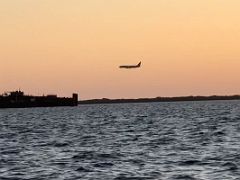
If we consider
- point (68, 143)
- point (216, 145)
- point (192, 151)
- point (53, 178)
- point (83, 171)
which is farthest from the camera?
point (68, 143)

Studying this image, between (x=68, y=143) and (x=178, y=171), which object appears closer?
(x=178, y=171)

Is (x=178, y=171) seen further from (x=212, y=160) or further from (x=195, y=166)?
(x=212, y=160)

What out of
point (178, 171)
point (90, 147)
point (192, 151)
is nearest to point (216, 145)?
point (192, 151)

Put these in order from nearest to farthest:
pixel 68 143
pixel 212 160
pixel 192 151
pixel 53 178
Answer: pixel 53 178 → pixel 212 160 → pixel 192 151 → pixel 68 143

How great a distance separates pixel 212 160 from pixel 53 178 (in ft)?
40.2

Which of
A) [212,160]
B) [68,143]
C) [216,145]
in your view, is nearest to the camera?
[212,160]

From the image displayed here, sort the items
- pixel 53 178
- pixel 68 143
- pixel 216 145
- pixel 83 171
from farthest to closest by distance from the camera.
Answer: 1. pixel 68 143
2. pixel 216 145
3. pixel 83 171
4. pixel 53 178

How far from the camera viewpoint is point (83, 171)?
40156mm

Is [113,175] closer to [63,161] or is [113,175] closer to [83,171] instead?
[83,171]

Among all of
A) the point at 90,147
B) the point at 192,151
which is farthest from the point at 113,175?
the point at 90,147

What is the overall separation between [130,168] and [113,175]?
297 cm

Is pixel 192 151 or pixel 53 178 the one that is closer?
pixel 53 178

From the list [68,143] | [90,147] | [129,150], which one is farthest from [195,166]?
[68,143]

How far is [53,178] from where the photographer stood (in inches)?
1463
